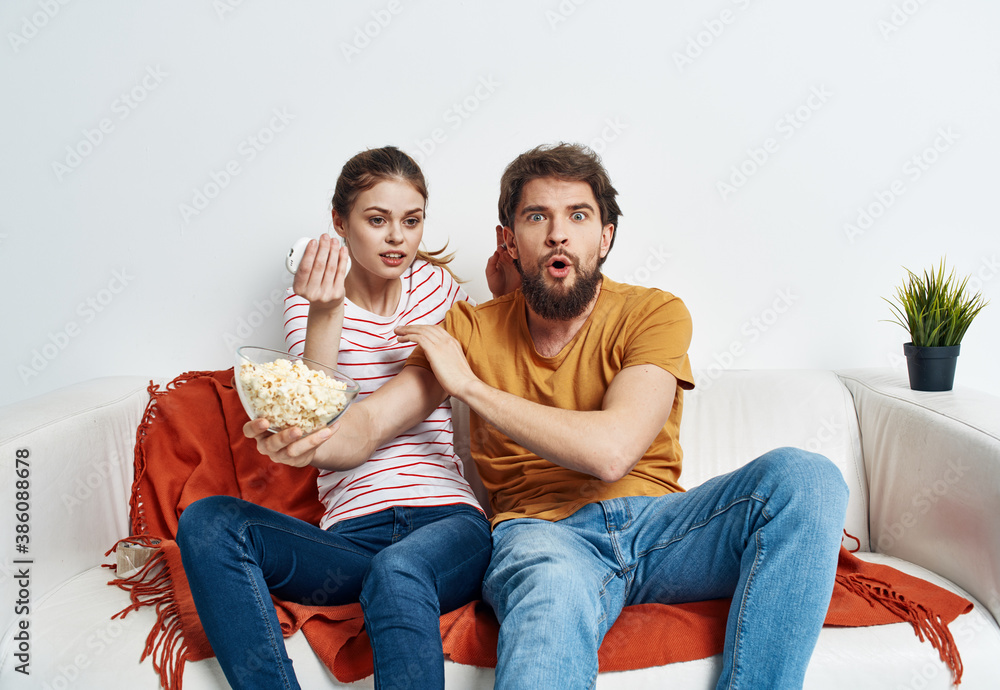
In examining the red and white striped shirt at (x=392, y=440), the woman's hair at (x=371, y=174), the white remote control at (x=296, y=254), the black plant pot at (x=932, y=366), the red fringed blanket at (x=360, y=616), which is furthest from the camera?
the black plant pot at (x=932, y=366)

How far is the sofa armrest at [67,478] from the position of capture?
1454 millimetres

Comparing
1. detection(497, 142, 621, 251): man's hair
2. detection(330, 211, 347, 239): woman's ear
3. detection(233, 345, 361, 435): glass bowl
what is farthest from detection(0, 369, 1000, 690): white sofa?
detection(330, 211, 347, 239): woman's ear

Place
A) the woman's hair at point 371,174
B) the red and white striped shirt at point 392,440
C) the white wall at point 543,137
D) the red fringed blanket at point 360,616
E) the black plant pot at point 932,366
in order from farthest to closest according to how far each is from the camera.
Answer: the white wall at point 543,137 → the black plant pot at point 932,366 → the woman's hair at point 371,174 → the red and white striped shirt at point 392,440 → the red fringed blanket at point 360,616

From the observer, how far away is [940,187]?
212 cm

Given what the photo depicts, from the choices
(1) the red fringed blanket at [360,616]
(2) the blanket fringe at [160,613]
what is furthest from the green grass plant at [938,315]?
(2) the blanket fringe at [160,613]

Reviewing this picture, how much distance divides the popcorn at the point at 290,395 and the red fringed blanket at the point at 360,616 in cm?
40

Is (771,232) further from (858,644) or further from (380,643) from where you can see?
(380,643)

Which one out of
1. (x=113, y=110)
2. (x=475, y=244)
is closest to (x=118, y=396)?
(x=113, y=110)

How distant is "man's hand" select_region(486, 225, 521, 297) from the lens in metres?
1.84

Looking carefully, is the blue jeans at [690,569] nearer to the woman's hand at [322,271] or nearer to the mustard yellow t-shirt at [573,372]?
the mustard yellow t-shirt at [573,372]

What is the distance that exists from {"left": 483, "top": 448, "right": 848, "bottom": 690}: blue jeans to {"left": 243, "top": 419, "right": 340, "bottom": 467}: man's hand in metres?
0.41

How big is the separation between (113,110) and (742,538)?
6.84ft

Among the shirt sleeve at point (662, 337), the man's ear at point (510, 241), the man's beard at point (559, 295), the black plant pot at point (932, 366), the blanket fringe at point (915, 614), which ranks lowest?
the blanket fringe at point (915, 614)

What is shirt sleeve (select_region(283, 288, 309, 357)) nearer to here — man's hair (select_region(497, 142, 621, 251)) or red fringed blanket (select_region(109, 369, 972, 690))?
red fringed blanket (select_region(109, 369, 972, 690))
